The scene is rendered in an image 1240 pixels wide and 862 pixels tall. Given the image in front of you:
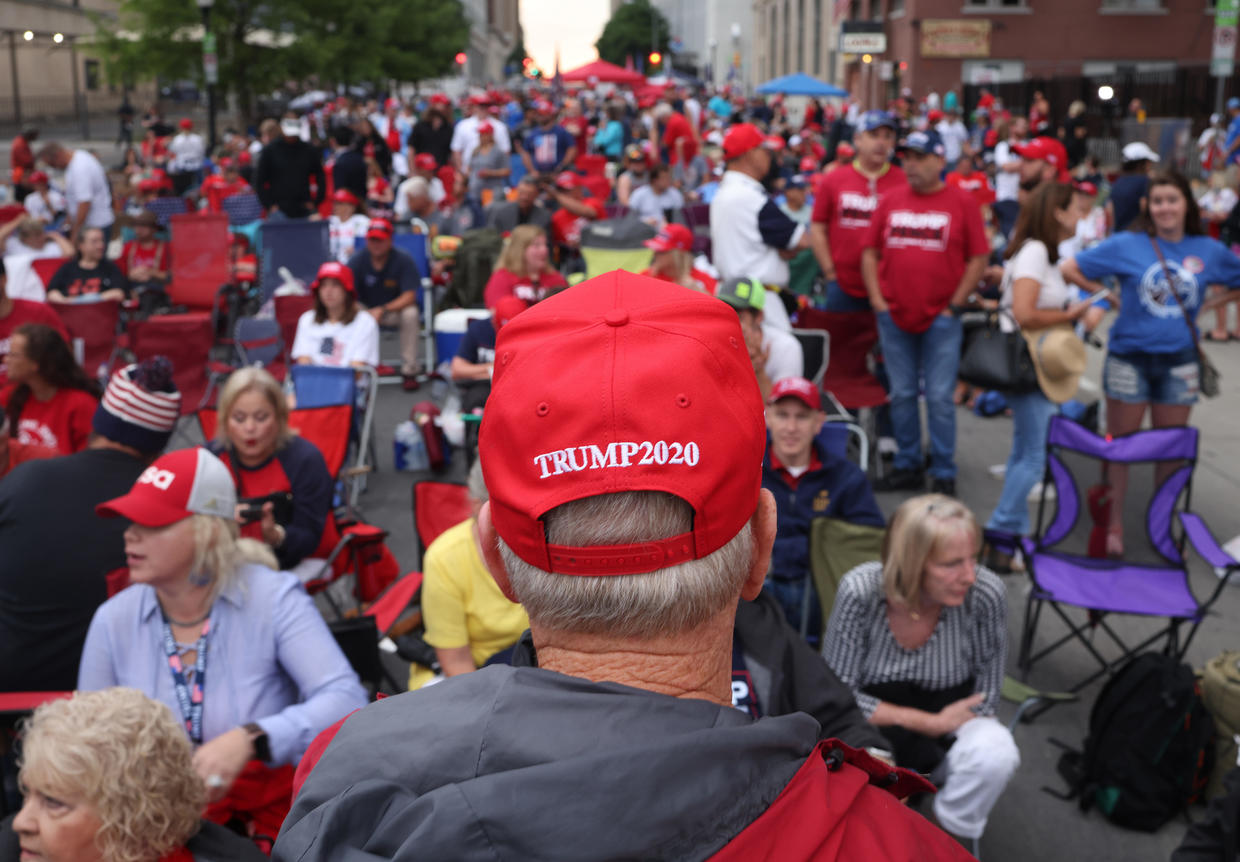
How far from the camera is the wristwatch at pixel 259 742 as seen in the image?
3012 millimetres

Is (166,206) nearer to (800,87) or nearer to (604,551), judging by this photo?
(604,551)

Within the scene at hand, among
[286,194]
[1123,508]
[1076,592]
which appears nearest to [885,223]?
[1123,508]

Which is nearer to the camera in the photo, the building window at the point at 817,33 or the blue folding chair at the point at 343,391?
the blue folding chair at the point at 343,391

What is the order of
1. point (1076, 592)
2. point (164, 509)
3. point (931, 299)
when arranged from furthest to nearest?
point (931, 299) < point (1076, 592) < point (164, 509)

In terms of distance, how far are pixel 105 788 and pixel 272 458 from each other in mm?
2696

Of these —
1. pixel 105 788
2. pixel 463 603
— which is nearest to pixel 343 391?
pixel 463 603

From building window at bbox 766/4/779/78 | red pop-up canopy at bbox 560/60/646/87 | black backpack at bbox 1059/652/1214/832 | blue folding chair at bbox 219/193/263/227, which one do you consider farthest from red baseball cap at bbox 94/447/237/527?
building window at bbox 766/4/779/78

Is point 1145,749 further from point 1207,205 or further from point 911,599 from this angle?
point 1207,205

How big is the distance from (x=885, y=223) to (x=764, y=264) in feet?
2.96

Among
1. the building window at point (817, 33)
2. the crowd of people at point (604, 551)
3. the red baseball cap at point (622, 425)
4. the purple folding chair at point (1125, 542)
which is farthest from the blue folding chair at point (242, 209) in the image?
the building window at point (817, 33)

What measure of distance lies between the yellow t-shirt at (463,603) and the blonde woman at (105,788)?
4.22ft

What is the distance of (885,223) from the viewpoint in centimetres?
689

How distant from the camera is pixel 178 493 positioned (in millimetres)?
3209

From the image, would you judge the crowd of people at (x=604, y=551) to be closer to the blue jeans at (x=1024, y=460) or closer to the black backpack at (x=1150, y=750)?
the blue jeans at (x=1024, y=460)
